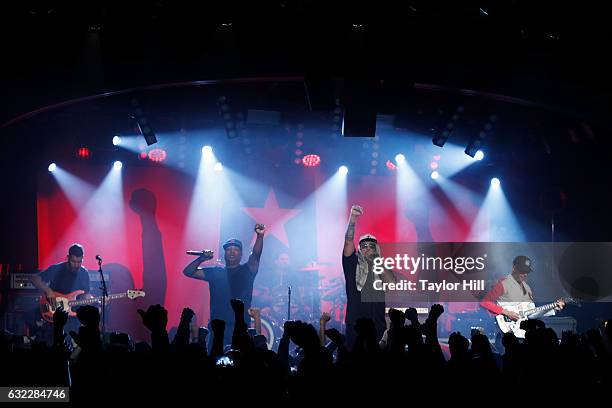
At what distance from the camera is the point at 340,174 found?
40.3 feet

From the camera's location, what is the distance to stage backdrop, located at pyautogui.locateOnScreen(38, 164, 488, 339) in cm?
1157

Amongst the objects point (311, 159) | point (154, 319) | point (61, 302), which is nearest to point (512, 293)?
point (311, 159)

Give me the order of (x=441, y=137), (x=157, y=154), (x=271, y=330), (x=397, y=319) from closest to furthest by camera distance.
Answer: (x=397, y=319) < (x=441, y=137) < (x=271, y=330) < (x=157, y=154)

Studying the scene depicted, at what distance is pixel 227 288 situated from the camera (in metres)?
10.1

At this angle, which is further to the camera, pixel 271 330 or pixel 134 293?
pixel 271 330

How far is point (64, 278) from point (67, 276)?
0.17 ft

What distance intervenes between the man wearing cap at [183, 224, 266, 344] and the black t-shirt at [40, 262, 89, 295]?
1629 mm

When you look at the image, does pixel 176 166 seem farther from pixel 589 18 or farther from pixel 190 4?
pixel 589 18

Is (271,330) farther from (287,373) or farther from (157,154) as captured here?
(287,373)

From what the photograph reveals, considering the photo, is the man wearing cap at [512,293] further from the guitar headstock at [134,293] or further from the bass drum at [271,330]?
the guitar headstock at [134,293]

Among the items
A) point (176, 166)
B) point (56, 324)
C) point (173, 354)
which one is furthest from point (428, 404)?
point (176, 166)

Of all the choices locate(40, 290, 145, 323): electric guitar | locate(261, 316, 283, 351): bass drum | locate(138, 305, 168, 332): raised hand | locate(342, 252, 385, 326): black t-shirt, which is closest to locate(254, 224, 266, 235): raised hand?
locate(261, 316, 283, 351): bass drum

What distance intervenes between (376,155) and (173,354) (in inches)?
378

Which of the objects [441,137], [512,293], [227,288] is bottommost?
[512,293]
